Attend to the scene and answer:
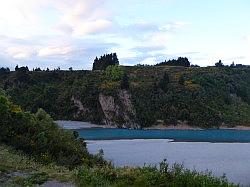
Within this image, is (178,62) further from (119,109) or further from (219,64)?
(119,109)

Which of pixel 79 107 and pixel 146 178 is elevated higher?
pixel 79 107

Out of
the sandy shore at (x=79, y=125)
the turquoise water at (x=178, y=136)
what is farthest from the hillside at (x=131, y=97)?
the turquoise water at (x=178, y=136)

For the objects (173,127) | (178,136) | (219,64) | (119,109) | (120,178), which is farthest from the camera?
(219,64)

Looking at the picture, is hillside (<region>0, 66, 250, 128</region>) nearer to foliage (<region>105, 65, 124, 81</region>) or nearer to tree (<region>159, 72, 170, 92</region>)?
tree (<region>159, 72, 170, 92</region>)

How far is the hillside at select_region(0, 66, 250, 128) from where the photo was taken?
385 ft

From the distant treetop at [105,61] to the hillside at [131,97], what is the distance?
561 inches

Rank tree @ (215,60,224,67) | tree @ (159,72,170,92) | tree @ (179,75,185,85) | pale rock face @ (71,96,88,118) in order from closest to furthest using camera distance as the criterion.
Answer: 1. pale rock face @ (71,96,88,118)
2. tree @ (159,72,170,92)
3. tree @ (179,75,185,85)
4. tree @ (215,60,224,67)

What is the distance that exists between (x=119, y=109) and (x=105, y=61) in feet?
97.7

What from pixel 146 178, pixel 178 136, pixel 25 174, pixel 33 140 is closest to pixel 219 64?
pixel 178 136

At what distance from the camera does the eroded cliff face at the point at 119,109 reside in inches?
4705

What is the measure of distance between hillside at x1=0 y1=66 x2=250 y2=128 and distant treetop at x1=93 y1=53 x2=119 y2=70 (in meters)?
14.3

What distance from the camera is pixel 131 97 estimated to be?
400 ft

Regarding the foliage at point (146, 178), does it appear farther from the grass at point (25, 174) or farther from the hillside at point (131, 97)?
the hillside at point (131, 97)

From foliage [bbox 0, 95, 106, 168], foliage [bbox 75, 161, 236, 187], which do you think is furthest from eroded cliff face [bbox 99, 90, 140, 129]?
foliage [bbox 75, 161, 236, 187]
